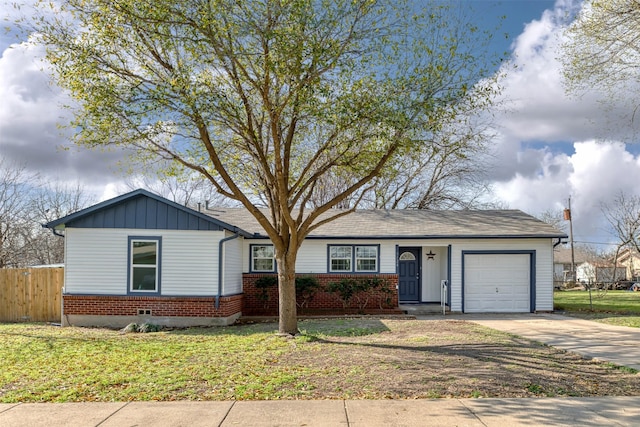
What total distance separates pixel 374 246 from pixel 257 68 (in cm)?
885

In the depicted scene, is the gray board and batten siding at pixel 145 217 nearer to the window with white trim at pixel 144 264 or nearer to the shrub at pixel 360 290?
the window with white trim at pixel 144 264

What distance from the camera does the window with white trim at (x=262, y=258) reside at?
18.3 meters

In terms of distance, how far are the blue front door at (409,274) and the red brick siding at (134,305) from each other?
717 centimetres

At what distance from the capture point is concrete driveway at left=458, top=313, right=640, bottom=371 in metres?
9.73

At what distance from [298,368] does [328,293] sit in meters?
9.72

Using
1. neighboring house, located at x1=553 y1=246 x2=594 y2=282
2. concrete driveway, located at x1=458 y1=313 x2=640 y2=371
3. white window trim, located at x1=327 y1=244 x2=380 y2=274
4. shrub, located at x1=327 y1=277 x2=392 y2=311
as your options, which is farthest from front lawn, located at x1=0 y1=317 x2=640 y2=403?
neighboring house, located at x1=553 y1=246 x2=594 y2=282

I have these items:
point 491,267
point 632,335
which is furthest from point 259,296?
point 632,335

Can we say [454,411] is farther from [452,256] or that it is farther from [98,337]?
[452,256]

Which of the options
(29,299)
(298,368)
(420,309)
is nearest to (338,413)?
(298,368)

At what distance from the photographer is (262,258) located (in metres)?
18.3

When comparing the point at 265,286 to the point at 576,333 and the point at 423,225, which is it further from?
the point at 576,333

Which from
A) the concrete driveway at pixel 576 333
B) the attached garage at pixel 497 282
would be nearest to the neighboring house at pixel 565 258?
the attached garage at pixel 497 282

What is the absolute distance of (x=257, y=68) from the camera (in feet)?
35.8

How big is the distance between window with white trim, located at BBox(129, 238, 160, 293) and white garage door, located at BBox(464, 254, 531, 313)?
9835mm
